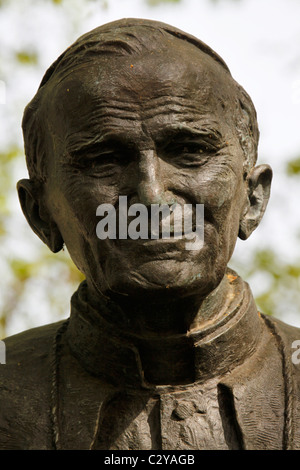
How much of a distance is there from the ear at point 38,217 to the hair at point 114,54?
2.7 inches

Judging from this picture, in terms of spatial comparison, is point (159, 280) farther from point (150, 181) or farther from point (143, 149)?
point (143, 149)

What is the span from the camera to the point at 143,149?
17.8ft

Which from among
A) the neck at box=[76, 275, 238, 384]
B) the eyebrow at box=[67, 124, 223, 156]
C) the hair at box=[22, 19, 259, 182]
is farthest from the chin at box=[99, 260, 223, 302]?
the hair at box=[22, 19, 259, 182]

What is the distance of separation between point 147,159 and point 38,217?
0.94 metres

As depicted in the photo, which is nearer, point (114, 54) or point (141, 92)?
point (141, 92)

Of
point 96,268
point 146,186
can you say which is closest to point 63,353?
point 96,268

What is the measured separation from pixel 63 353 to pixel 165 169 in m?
1.22

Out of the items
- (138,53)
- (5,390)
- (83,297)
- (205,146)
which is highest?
(138,53)

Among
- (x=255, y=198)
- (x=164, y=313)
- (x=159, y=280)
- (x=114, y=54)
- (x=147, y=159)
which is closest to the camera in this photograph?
(x=159, y=280)

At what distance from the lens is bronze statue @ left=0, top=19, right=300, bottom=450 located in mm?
5414

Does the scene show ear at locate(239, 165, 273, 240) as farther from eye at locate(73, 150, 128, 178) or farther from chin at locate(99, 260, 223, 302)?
eye at locate(73, 150, 128, 178)

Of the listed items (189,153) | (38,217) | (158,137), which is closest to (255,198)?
(189,153)
